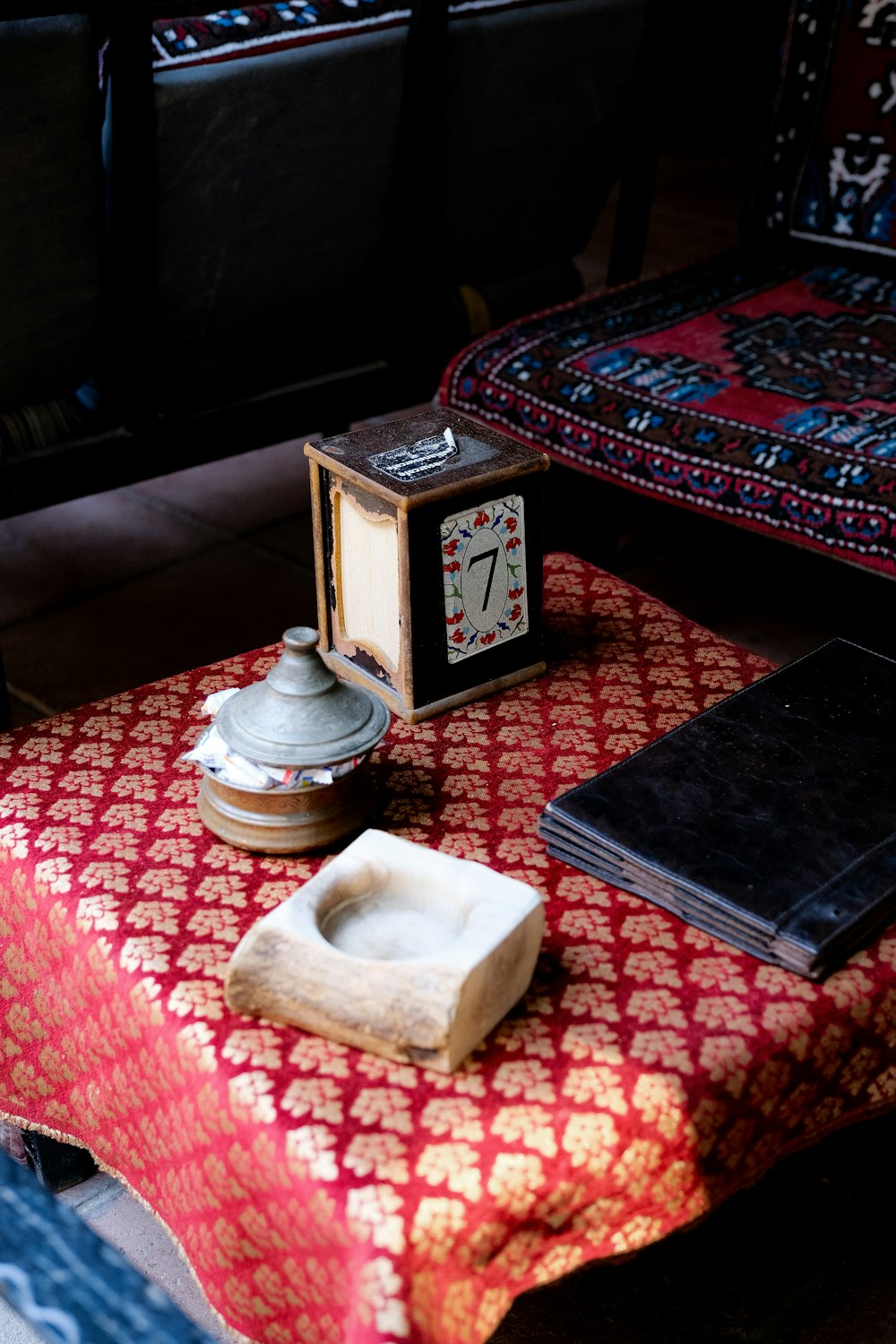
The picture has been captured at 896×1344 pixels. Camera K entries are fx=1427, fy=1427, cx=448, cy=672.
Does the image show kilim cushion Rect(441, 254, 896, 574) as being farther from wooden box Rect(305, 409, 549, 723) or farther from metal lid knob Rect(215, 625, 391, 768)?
metal lid knob Rect(215, 625, 391, 768)

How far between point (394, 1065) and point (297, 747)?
25 centimetres

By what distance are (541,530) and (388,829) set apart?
0.34m

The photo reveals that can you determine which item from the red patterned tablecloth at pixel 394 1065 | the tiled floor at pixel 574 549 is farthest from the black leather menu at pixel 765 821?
the tiled floor at pixel 574 549

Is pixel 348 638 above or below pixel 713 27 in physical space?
above

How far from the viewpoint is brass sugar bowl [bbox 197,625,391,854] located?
103 centimetres

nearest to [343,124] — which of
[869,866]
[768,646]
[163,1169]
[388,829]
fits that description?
[768,646]

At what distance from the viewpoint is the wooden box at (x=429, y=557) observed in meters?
1.21

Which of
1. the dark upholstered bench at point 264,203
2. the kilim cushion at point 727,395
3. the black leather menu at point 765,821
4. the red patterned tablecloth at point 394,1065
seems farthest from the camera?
the kilim cushion at point 727,395

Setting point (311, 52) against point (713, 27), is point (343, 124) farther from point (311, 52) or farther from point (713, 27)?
point (713, 27)

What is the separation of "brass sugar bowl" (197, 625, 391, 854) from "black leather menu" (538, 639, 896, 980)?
159 mm

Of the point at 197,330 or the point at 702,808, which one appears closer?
the point at 702,808

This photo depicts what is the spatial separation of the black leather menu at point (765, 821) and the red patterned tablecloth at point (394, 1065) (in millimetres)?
24

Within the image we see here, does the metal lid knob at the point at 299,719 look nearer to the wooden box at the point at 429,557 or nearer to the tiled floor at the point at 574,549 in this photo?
the wooden box at the point at 429,557

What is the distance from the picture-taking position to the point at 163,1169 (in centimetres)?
96
